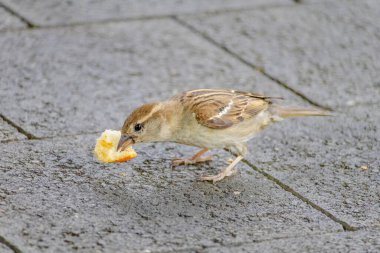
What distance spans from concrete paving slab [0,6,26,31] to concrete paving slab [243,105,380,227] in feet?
8.82

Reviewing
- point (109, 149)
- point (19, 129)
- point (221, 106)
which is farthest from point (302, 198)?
point (19, 129)

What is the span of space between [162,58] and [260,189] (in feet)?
7.70

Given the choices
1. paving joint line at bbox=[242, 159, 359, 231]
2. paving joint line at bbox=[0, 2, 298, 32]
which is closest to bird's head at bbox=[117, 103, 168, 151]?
paving joint line at bbox=[242, 159, 359, 231]

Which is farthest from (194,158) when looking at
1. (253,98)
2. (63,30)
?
(63,30)

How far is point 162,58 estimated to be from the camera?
7492 millimetres

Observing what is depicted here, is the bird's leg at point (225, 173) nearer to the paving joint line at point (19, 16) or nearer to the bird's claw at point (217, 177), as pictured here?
the bird's claw at point (217, 177)

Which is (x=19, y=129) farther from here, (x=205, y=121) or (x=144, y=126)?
(x=205, y=121)

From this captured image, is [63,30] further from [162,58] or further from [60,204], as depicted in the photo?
[60,204]

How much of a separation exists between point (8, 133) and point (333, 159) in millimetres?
2249

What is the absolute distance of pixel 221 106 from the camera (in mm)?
5695

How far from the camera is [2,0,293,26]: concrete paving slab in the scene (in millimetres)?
8039

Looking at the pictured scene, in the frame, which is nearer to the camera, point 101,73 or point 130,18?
point 101,73

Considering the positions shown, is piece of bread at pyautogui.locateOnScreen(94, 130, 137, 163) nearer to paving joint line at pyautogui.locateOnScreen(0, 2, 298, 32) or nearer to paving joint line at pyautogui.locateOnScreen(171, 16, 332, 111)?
paving joint line at pyautogui.locateOnScreen(171, 16, 332, 111)

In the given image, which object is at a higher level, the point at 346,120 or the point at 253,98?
the point at 253,98
